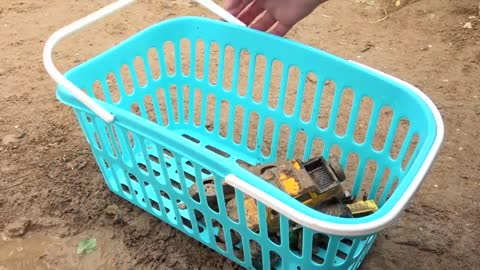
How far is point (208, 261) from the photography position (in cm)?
92

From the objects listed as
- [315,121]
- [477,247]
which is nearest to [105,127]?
[315,121]

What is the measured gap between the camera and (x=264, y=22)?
1013 mm

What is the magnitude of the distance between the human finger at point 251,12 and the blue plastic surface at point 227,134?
38 mm

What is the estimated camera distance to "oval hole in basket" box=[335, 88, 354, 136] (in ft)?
3.84

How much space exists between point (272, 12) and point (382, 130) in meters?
0.38

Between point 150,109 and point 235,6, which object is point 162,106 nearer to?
point 150,109

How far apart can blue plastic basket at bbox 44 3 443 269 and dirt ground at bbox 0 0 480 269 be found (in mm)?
65

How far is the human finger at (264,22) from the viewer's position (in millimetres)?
1000

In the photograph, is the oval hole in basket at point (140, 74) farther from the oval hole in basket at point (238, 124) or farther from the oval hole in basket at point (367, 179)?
the oval hole in basket at point (367, 179)

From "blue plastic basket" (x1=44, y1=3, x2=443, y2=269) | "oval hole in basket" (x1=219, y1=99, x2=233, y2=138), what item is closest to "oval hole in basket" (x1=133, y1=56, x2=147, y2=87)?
"blue plastic basket" (x1=44, y1=3, x2=443, y2=269)

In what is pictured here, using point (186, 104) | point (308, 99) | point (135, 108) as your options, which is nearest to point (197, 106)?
point (186, 104)

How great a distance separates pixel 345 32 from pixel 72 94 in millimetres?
881

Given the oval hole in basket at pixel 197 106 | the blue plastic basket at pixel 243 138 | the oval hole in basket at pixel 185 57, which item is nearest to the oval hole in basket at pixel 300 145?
the blue plastic basket at pixel 243 138

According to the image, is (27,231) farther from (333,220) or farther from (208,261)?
(333,220)
